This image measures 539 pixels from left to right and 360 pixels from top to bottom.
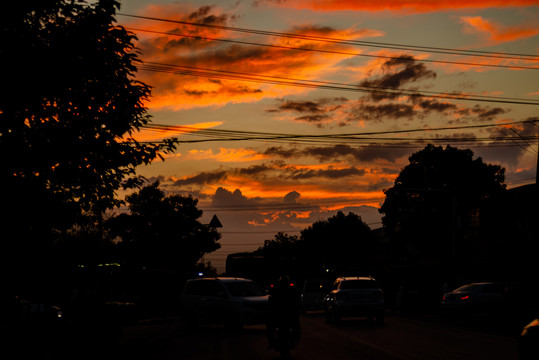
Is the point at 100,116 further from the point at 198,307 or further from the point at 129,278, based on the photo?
the point at 129,278

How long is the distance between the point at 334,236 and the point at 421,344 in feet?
401

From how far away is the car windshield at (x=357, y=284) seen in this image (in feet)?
105

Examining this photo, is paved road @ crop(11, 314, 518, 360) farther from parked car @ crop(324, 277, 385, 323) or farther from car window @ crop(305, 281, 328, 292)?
car window @ crop(305, 281, 328, 292)

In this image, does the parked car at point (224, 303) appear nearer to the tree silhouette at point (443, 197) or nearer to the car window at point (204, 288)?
the car window at point (204, 288)

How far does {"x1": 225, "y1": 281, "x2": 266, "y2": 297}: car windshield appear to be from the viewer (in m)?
29.4

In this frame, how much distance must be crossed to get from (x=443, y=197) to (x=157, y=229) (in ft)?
161

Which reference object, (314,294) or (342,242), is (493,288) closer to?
(314,294)

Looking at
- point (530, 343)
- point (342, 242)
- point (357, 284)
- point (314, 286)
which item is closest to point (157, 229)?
point (342, 242)

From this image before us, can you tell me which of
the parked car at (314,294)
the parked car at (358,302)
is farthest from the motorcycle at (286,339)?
the parked car at (314,294)

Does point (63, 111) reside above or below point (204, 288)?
above

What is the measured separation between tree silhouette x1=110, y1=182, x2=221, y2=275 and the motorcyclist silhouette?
89.3 meters

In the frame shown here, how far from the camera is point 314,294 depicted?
47.2 m

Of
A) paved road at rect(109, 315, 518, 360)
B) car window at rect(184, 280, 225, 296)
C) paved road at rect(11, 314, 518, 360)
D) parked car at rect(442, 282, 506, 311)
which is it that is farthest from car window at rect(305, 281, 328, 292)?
paved road at rect(11, 314, 518, 360)

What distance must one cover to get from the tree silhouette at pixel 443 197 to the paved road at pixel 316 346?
4743 cm
